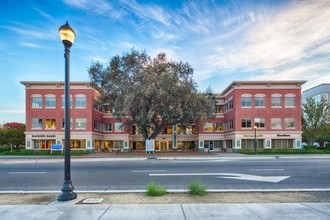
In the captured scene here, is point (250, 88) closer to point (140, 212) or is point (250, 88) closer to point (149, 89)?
point (149, 89)

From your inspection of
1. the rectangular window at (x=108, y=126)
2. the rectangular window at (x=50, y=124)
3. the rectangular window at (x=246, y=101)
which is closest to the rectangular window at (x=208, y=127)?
the rectangular window at (x=246, y=101)

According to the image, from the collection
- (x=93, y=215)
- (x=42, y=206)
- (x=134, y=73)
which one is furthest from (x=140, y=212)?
(x=134, y=73)

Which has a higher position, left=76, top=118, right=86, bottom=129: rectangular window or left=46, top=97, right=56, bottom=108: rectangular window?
left=46, top=97, right=56, bottom=108: rectangular window

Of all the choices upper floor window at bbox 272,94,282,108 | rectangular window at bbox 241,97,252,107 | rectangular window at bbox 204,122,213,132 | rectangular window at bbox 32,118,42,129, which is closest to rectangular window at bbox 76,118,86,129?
rectangular window at bbox 32,118,42,129

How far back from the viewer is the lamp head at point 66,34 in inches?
275

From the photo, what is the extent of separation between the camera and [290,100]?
3878 centimetres

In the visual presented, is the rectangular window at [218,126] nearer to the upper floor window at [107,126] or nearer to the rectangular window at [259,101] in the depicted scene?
the rectangular window at [259,101]

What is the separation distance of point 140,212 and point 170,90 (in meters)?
24.3

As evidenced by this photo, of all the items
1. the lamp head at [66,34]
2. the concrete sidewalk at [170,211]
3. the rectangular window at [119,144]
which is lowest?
the rectangular window at [119,144]

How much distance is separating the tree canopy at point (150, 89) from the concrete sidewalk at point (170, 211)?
22842mm

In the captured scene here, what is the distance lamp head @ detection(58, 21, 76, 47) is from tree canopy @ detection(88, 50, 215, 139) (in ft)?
68.6

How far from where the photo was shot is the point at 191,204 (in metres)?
6.12

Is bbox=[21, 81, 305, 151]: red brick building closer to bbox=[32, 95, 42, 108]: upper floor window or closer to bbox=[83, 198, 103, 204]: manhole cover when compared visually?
bbox=[32, 95, 42, 108]: upper floor window

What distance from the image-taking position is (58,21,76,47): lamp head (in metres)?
6.98
